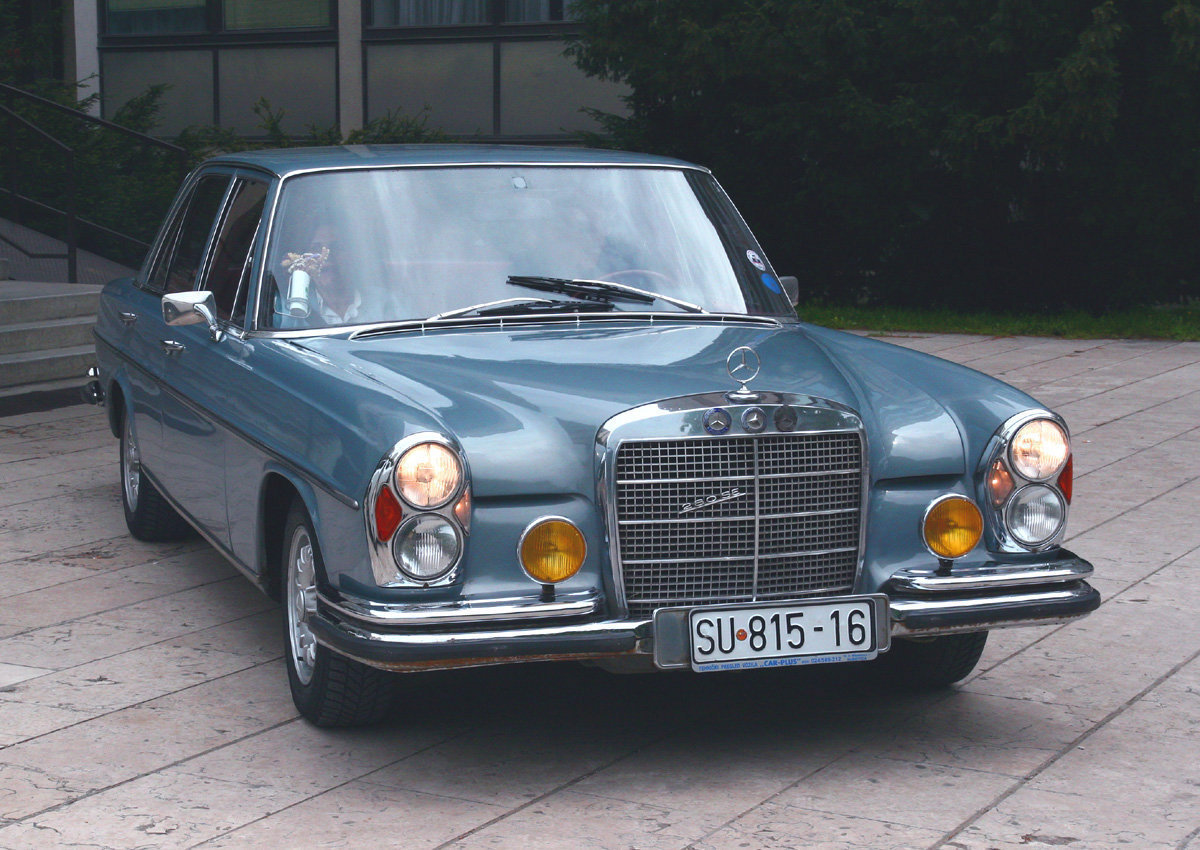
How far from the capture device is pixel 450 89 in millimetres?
21219

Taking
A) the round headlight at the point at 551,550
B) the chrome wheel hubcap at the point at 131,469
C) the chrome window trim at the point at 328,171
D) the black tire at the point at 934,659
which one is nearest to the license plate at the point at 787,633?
the round headlight at the point at 551,550

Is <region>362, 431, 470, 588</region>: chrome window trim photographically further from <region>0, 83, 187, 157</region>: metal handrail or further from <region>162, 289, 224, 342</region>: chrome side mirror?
<region>0, 83, 187, 157</region>: metal handrail

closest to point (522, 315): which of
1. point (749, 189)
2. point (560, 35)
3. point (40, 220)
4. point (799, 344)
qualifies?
point (799, 344)

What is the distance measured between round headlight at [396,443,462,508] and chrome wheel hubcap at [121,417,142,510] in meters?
3.20

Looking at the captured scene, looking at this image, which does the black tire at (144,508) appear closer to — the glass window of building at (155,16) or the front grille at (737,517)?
the front grille at (737,517)

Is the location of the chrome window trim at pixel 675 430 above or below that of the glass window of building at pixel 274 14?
below

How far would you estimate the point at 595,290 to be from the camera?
526cm

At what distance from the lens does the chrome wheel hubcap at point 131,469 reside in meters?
7.04

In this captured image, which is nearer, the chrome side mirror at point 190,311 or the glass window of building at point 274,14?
the chrome side mirror at point 190,311

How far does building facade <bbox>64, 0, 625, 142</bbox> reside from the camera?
20797mm

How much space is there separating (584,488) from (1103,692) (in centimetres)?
196

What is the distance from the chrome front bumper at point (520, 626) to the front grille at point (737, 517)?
5.8 inches

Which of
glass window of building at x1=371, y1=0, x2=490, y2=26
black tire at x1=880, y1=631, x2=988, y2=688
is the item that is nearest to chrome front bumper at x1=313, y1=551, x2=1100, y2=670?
black tire at x1=880, y1=631, x2=988, y2=688

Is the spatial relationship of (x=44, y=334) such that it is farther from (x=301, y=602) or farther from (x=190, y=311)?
(x=301, y=602)
